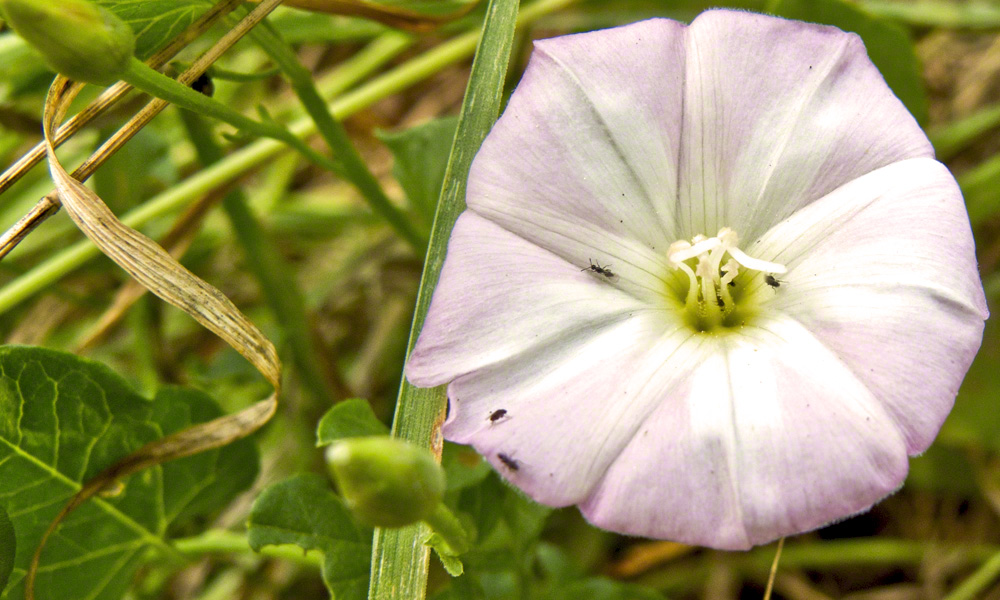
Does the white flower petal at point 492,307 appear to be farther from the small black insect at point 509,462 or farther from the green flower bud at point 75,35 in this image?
the green flower bud at point 75,35

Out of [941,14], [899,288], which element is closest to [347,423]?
[899,288]

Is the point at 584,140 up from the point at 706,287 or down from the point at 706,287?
up

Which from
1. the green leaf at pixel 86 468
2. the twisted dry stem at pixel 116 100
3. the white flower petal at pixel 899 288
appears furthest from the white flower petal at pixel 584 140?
the green leaf at pixel 86 468

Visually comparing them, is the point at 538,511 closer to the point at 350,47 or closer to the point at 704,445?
the point at 704,445

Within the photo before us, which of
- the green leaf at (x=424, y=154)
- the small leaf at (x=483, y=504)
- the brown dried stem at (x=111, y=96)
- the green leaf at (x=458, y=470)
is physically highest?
the brown dried stem at (x=111, y=96)

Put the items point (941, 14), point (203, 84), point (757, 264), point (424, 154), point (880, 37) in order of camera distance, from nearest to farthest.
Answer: point (757, 264), point (203, 84), point (424, 154), point (880, 37), point (941, 14)

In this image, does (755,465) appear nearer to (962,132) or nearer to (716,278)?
(716,278)

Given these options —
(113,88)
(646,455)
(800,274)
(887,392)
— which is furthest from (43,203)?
(887,392)
